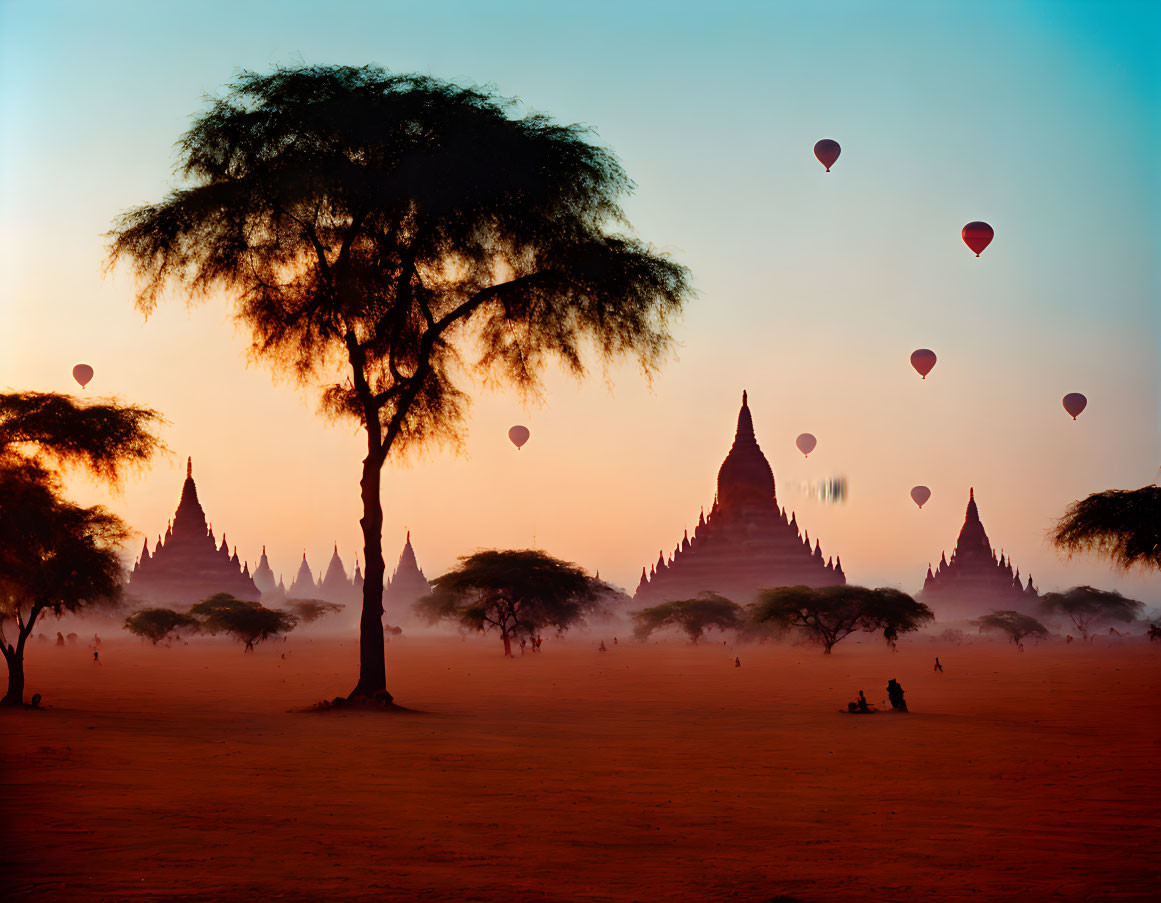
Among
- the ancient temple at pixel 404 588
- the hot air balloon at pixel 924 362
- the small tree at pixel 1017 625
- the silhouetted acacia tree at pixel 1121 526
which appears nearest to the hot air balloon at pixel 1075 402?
the hot air balloon at pixel 924 362

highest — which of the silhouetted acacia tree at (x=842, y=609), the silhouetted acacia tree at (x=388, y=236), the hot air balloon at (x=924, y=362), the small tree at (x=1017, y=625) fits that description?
the hot air balloon at (x=924, y=362)

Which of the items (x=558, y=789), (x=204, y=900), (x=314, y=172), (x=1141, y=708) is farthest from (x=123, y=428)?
(x=1141, y=708)

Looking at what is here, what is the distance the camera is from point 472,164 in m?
24.9

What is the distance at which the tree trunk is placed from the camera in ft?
84.1

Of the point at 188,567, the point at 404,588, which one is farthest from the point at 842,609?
the point at 404,588

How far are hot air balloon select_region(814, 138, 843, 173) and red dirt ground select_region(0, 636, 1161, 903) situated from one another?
42652mm

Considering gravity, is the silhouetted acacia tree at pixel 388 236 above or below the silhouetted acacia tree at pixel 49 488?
above

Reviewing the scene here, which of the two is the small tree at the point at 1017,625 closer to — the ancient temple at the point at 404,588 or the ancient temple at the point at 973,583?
the ancient temple at the point at 973,583

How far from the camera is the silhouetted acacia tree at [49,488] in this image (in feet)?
81.9

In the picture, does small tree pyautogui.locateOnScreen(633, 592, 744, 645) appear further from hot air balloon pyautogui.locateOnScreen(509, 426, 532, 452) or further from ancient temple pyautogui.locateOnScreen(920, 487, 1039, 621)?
ancient temple pyautogui.locateOnScreen(920, 487, 1039, 621)

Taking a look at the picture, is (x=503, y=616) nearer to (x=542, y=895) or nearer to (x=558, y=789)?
(x=558, y=789)

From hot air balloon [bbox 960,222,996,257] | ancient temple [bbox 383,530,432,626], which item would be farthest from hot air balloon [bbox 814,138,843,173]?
ancient temple [bbox 383,530,432,626]

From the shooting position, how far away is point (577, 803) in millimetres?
13789

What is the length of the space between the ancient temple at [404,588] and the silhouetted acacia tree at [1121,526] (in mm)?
152690
